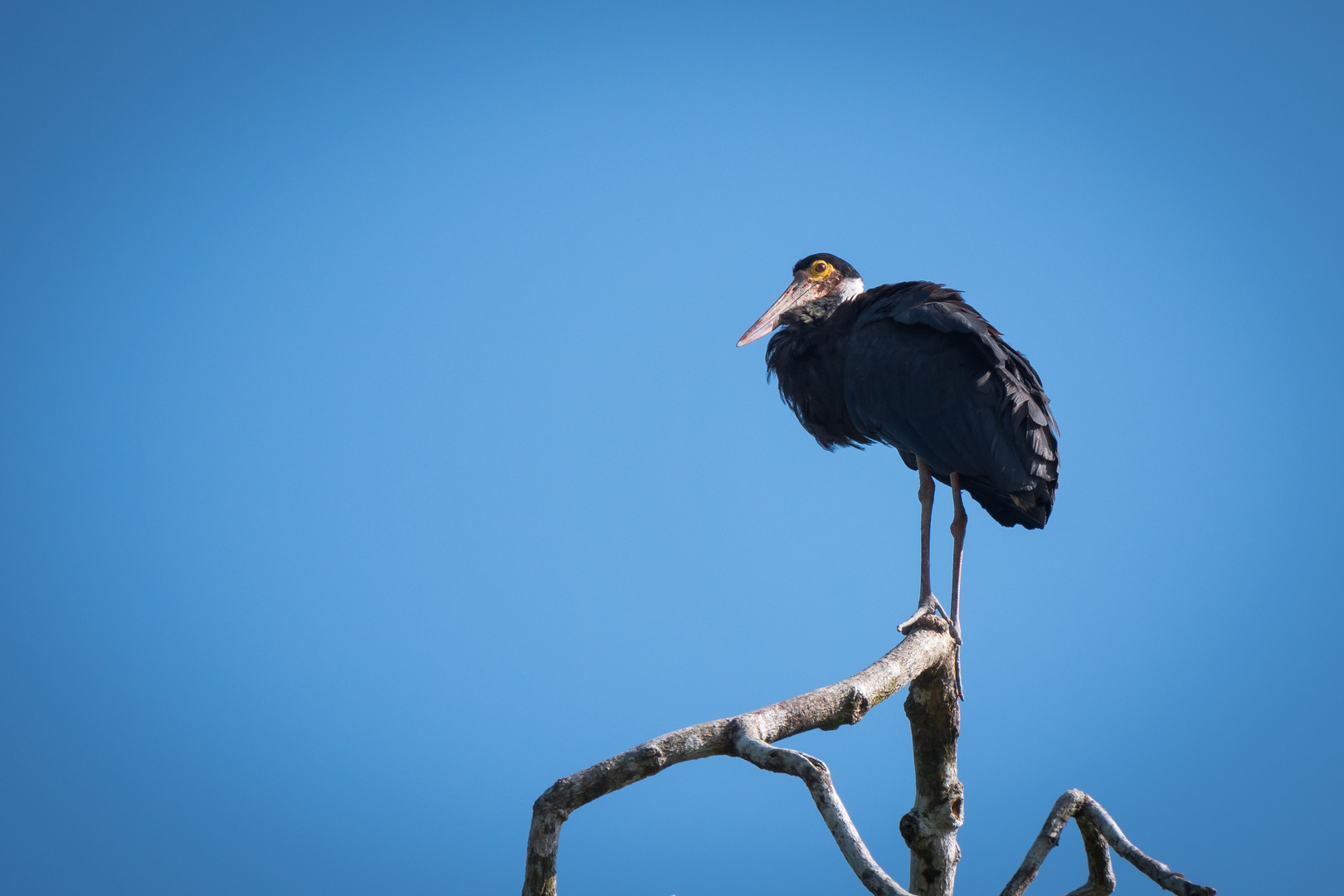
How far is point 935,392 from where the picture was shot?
5.30m

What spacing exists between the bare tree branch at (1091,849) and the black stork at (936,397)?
3.52 ft

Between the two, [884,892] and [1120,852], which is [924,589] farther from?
[884,892]

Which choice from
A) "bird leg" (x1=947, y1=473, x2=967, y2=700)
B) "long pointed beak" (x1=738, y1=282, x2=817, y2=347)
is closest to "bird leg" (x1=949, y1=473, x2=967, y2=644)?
"bird leg" (x1=947, y1=473, x2=967, y2=700)

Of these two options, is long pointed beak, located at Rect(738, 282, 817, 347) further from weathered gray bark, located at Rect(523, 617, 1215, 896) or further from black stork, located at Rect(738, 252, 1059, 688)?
weathered gray bark, located at Rect(523, 617, 1215, 896)

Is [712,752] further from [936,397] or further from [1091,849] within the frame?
[936,397]

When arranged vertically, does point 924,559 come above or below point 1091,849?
above

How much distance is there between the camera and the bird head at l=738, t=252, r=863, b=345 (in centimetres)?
629

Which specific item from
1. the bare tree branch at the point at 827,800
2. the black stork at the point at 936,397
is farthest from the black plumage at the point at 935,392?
the bare tree branch at the point at 827,800

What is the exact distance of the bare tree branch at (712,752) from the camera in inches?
95.0

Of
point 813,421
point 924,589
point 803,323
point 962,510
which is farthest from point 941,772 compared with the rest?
point 803,323

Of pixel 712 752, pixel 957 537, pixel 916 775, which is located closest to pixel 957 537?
pixel 957 537

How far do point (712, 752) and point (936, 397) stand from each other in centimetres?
300

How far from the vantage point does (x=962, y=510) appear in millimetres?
5406

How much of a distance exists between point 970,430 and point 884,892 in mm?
3231
